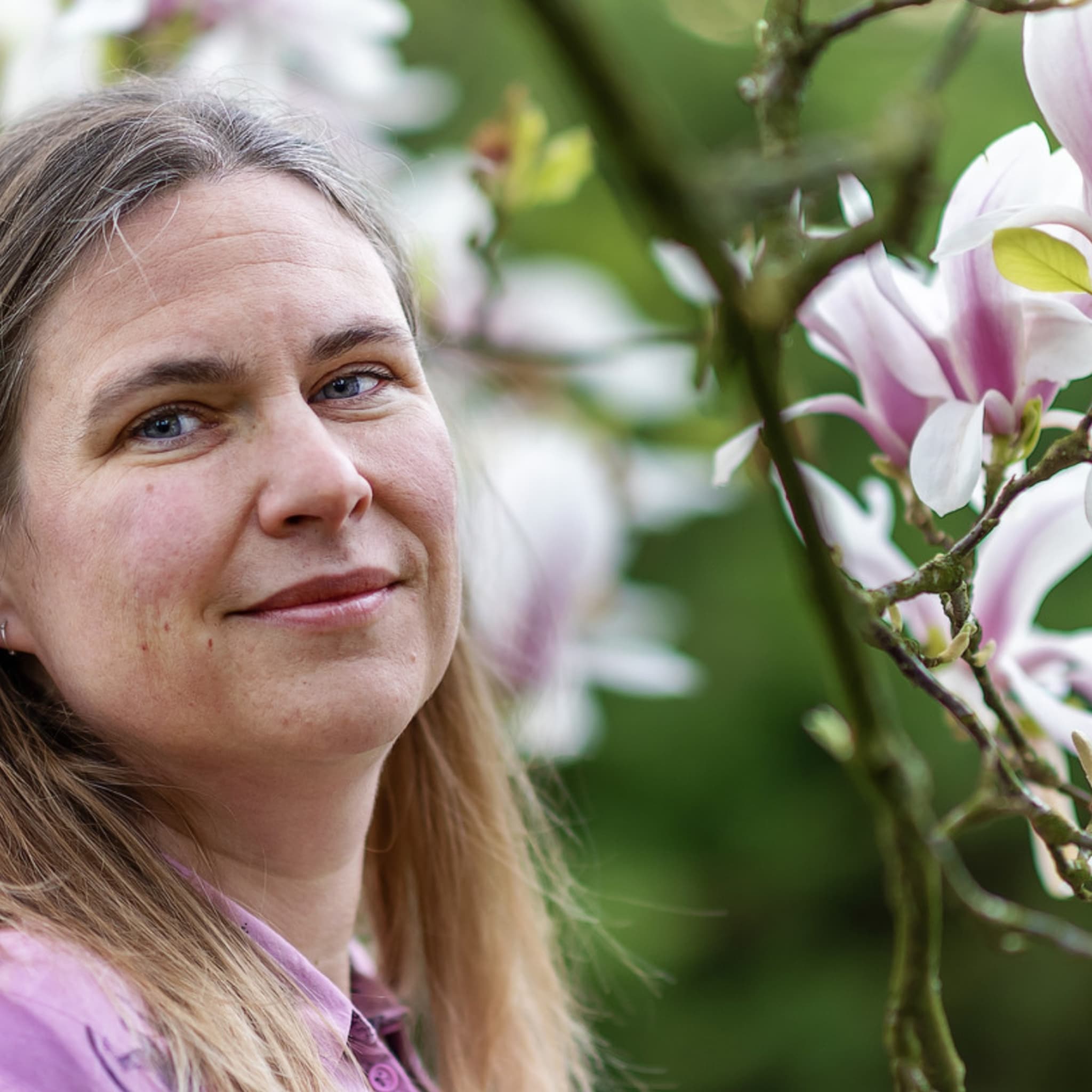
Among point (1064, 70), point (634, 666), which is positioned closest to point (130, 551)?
point (1064, 70)

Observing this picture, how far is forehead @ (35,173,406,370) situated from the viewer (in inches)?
31.7

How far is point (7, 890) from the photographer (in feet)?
2.68

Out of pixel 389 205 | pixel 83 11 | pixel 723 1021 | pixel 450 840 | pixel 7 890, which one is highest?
pixel 83 11

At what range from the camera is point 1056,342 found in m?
0.68

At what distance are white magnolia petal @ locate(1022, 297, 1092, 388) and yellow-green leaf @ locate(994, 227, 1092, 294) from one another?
4cm

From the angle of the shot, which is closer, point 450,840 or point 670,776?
point 450,840

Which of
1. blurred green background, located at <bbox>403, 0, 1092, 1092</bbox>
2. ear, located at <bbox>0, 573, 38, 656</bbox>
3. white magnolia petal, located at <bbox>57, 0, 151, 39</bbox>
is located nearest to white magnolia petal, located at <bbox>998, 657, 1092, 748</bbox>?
ear, located at <bbox>0, 573, 38, 656</bbox>

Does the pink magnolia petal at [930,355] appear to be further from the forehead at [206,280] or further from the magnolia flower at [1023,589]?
the forehead at [206,280]

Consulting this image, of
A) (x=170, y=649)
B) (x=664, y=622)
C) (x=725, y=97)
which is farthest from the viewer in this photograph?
(x=725, y=97)

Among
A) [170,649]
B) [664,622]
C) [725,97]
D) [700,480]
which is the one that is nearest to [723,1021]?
[664,622]

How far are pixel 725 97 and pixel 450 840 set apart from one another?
4.71ft

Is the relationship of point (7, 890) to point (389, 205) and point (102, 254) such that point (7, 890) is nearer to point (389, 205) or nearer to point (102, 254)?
point (102, 254)

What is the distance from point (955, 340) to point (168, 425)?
1.41ft

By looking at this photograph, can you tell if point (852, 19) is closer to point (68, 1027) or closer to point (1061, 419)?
point (1061, 419)
